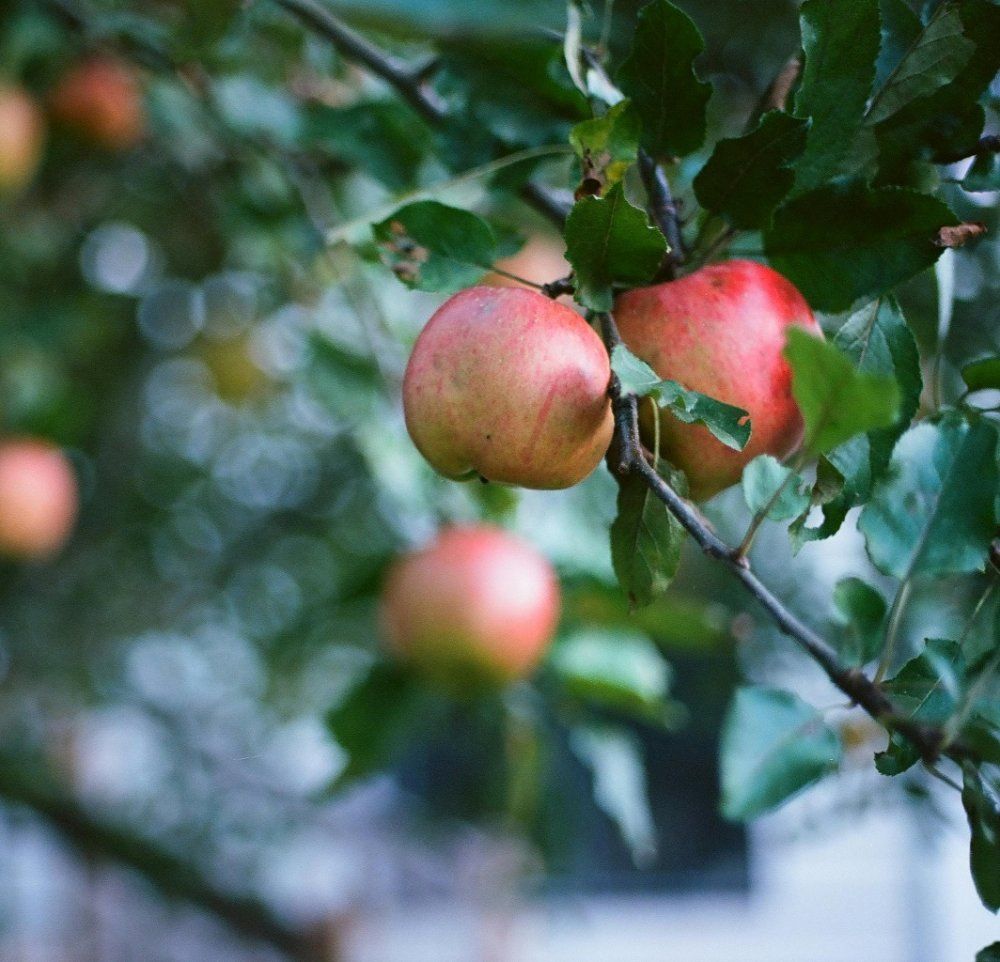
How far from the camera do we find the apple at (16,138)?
4.25ft

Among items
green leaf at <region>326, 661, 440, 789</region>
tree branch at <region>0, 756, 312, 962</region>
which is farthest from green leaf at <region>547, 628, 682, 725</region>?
tree branch at <region>0, 756, 312, 962</region>

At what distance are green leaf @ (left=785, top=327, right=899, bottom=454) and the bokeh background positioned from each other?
10 centimetres

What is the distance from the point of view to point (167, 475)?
1965 millimetres

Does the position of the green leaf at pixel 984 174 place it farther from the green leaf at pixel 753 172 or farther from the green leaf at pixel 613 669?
the green leaf at pixel 613 669

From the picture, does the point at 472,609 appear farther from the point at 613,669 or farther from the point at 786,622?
the point at 786,622

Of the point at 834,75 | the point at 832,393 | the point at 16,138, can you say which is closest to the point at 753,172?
the point at 834,75

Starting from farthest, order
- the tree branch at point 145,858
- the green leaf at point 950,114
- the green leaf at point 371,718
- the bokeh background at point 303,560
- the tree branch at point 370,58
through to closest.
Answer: the tree branch at point 145,858
the green leaf at point 371,718
the bokeh background at point 303,560
the tree branch at point 370,58
the green leaf at point 950,114

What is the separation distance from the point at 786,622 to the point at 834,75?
22 cm

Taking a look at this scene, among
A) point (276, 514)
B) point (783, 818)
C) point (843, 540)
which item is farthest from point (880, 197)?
point (276, 514)

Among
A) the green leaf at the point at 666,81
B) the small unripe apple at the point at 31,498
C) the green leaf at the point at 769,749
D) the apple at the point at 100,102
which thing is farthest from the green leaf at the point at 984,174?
the small unripe apple at the point at 31,498

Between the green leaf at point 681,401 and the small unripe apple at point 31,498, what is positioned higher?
the green leaf at point 681,401

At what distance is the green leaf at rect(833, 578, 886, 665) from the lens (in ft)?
1.25

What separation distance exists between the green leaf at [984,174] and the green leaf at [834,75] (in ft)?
0.17

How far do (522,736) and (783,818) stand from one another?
328 millimetres
